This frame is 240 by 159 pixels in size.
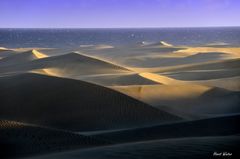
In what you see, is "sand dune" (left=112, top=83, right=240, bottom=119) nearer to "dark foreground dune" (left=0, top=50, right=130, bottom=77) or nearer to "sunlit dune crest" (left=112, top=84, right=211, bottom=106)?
"sunlit dune crest" (left=112, top=84, right=211, bottom=106)

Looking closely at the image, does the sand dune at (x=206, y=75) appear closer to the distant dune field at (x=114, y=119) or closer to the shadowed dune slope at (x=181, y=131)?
the distant dune field at (x=114, y=119)

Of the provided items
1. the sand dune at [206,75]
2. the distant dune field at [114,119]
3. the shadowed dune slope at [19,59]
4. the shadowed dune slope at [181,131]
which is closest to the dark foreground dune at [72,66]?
the shadowed dune slope at [19,59]

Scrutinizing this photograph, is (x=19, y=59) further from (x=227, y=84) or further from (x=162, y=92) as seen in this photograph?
(x=162, y=92)

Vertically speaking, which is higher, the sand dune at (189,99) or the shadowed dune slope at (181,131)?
the shadowed dune slope at (181,131)

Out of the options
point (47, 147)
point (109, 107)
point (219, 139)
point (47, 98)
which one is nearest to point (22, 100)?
point (47, 98)

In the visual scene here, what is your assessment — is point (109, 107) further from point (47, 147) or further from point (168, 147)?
point (168, 147)
